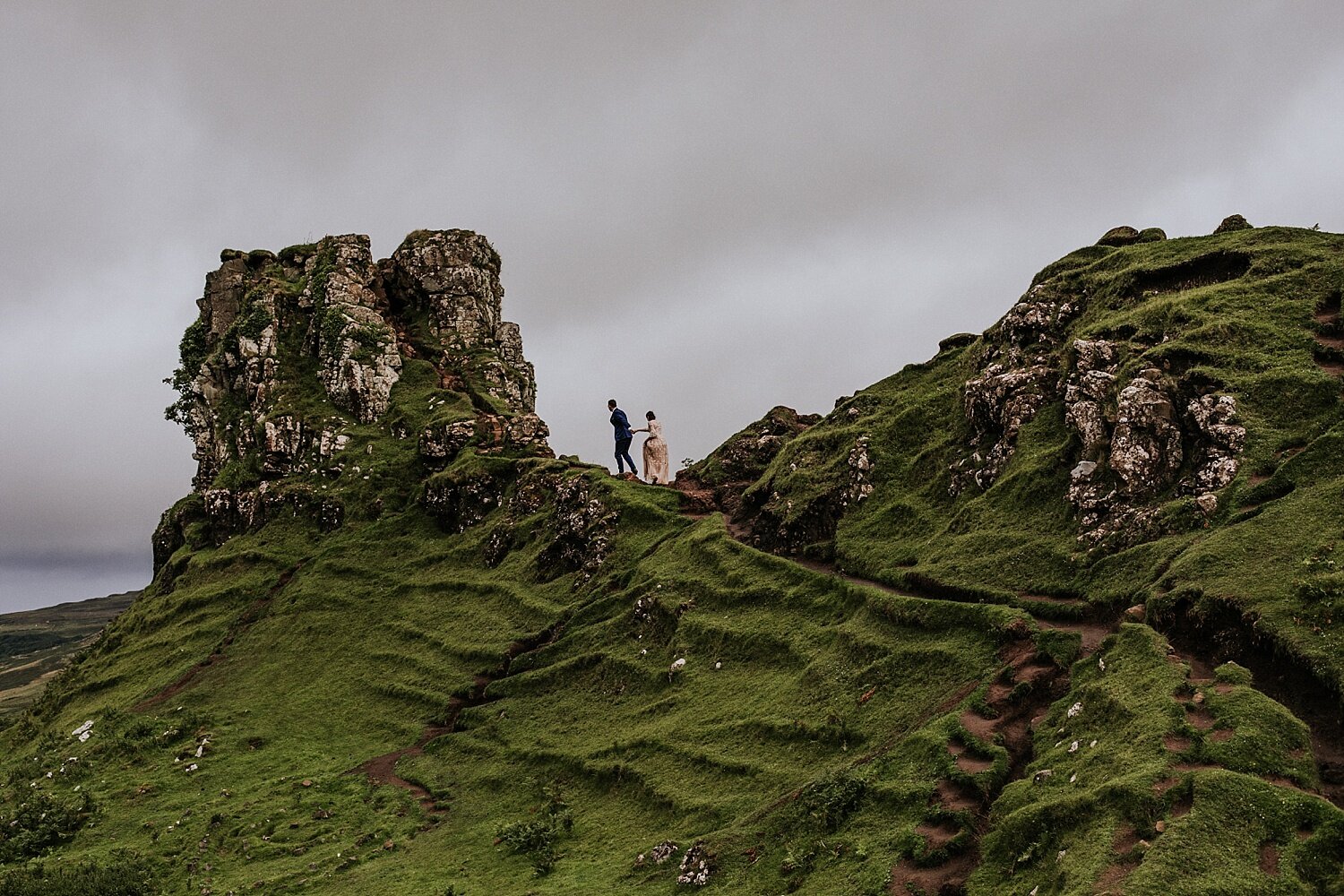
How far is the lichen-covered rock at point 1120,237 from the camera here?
174 ft

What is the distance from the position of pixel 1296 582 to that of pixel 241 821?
4069 cm

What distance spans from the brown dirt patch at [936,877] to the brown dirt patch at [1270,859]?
6352mm

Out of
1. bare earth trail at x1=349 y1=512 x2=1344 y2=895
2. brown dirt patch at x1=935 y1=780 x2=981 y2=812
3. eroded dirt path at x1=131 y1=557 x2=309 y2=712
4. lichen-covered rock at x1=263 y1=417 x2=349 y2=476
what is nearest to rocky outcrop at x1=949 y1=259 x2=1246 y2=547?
bare earth trail at x1=349 y1=512 x2=1344 y2=895

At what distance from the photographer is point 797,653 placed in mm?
37156

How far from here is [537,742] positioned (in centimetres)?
4047

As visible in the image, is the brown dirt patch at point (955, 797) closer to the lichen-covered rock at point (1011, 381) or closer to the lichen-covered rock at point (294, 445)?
the lichen-covered rock at point (1011, 381)

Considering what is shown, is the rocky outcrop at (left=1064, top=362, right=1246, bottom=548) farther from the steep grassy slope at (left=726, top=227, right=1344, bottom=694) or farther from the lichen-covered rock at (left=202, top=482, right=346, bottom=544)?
the lichen-covered rock at (left=202, top=482, right=346, bottom=544)

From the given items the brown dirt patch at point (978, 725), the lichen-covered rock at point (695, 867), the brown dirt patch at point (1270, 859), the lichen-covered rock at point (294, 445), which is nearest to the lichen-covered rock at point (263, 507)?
the lichen-covered rock at point (294, 445)

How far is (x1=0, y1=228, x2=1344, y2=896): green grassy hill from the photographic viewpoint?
22656mm

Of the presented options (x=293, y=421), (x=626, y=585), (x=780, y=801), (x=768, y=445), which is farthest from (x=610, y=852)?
(x=293, y=421)

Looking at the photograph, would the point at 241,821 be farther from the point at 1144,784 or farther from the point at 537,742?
the point at 1144,784

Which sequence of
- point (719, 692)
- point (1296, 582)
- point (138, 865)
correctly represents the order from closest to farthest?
1. point (1296, 582)
2. point (138, 865)
3. point (719, 692)

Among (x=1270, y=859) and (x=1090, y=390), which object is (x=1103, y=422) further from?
(x=1270, y=859)

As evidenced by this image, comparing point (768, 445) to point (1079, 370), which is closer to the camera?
point (1079, 370)
